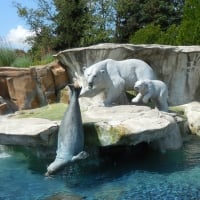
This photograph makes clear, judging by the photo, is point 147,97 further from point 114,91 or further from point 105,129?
point 105,129

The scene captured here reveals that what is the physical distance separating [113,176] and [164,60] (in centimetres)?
348

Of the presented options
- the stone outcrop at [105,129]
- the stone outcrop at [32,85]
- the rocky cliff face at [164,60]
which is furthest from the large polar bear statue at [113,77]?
the stone outcrop at [32,85]

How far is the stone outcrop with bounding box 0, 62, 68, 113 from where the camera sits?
8891 mm

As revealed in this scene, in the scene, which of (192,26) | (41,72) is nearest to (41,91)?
(41,72)

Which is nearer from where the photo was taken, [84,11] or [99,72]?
[99,72]

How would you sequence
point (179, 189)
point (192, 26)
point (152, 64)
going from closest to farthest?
1. point (179, 189)
2. point (152, 64)
3. point (192, 26)

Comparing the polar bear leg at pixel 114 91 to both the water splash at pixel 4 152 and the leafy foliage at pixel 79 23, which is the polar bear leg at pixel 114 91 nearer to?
the water splash at pixel 4 152

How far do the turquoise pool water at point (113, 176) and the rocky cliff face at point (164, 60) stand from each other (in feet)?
5.72

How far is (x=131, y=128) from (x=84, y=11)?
1430cm

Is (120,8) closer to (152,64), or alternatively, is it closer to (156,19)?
(156,19)

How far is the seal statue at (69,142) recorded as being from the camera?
588 cm

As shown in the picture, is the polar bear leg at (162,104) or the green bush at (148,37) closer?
the polar bear leg at (162,104)

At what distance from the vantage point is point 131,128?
6.02 metres

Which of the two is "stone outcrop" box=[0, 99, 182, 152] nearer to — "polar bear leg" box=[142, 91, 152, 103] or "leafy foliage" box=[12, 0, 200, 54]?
"polar bear leg" box=[142, 91, 152, 103]
